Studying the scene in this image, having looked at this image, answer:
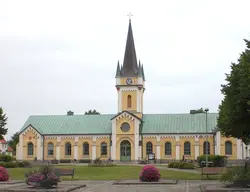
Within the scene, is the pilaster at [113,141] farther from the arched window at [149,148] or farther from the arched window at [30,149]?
the arched window at [30,149]

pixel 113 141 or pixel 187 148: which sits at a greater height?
pixel 113 141

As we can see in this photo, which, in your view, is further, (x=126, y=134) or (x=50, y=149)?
(x=50, y=149)

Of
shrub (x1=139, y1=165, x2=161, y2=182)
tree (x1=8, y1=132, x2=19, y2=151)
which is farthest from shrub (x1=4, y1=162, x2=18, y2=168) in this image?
tree (x1=8, y1=132, x2=19, y2=151)

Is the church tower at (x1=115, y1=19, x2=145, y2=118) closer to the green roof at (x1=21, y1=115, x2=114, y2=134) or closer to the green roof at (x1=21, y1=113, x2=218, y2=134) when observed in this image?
the green roof at (x1=21, y1=113, x2=218, y2=134)

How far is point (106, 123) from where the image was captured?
8088 centimetres

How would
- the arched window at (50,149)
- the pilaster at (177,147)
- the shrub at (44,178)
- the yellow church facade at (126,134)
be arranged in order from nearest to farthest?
1. the shrub at (44,178)
2. the pilaster at (177,147)
3. the yellow church facade at (126,134)
4. the arched window at (50,149)

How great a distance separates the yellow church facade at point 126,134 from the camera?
7544 centimetres

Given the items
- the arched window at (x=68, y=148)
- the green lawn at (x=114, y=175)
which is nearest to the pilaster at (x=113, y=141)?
the arched window at (x=68, y=148)

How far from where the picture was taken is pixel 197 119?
77.8 metres

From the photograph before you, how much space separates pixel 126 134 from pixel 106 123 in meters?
5.06

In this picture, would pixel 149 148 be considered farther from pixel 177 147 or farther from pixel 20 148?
pixel 20 148

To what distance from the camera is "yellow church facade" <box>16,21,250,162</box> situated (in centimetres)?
7544

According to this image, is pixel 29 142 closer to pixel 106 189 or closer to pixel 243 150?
pixel 243 150

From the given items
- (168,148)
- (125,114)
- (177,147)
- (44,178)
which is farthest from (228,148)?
(44,178)
